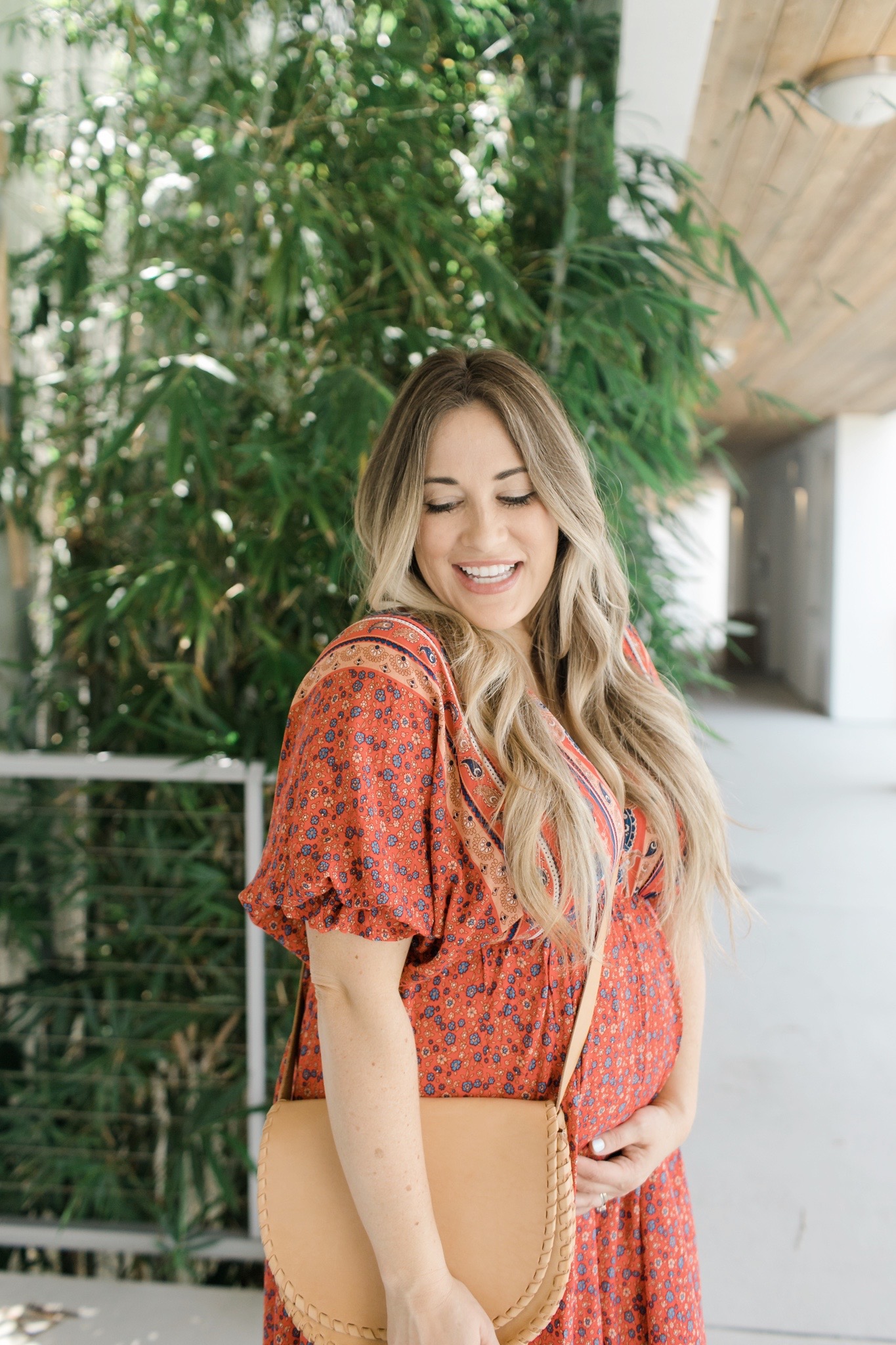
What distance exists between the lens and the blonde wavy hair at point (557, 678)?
2.97ft

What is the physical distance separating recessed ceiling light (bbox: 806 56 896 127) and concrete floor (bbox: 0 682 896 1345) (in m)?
1.63

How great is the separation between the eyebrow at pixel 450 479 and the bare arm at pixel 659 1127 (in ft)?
1.89

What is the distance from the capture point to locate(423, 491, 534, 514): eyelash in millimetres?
1006

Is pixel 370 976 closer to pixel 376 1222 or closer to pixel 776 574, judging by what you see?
pixel 376 1222

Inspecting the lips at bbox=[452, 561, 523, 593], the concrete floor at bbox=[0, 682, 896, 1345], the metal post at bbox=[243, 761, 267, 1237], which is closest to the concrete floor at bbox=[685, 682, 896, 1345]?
the concrete floor at bbox=[0, 682, 896, 1345]

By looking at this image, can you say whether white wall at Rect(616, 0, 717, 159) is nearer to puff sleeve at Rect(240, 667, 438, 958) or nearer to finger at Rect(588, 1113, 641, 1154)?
puff sleeve at Rect(240, 667, 438, 958)

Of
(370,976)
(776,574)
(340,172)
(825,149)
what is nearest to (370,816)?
(370,976)

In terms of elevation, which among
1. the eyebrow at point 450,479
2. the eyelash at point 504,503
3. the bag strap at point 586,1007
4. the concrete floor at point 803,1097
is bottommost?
the concrete floor at point 803,1097

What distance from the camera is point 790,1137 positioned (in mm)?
2672

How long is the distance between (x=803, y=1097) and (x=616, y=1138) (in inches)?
85.6

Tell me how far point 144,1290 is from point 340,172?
225cm

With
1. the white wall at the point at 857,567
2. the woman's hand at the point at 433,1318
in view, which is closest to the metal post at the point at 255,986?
the woman's hand at the point at 433,1318

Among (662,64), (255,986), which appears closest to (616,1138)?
(255,986)

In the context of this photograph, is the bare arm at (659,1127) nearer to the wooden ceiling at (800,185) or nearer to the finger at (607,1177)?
the finger at (607,1177)
